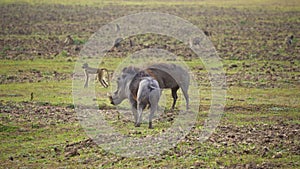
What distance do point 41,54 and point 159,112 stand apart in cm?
1522

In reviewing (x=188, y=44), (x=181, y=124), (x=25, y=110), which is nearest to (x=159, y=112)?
(x=181, y=124)

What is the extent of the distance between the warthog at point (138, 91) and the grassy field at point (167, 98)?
506 millimetres

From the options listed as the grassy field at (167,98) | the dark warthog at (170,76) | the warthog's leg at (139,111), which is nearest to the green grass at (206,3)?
the grassy field at (167,98)

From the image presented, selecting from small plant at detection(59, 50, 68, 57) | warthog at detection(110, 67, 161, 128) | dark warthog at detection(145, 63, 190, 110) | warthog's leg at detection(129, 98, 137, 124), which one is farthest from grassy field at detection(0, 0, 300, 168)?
dark warthog at detection(145, 63, 190, 110)

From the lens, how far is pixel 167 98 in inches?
785

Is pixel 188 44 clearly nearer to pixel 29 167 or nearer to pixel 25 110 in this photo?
pixel 25 110

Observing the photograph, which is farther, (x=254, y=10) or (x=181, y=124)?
(x=254, y=10)

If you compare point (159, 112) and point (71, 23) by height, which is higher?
point (71, 23)

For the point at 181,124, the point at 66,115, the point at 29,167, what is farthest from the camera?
the point at 66,115

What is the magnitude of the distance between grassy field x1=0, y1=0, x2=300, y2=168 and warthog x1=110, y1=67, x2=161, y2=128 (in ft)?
1.66

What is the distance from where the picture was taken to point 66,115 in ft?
54.1

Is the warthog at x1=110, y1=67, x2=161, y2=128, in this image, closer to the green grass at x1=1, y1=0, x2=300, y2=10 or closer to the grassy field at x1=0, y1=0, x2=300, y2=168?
the grassy field at x1=0, y1=0, x2=300, y2=168

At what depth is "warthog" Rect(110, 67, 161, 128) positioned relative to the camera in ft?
47.2

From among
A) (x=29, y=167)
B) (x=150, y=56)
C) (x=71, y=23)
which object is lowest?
(x=29, y=167)
